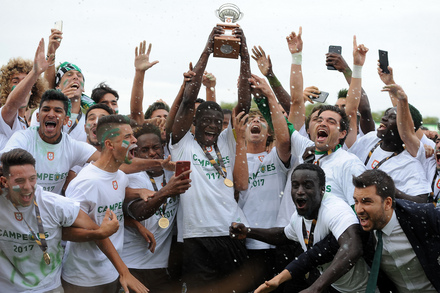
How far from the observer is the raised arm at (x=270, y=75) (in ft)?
22.5

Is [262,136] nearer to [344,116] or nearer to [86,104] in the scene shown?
[344,116]

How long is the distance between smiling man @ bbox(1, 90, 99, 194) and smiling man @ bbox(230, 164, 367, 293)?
95.1 inches

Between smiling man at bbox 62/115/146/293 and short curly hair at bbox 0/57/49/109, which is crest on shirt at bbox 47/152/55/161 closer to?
smiling man at bbox 62/115/146/293

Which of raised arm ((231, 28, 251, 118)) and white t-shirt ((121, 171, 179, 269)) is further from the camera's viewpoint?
raised arm ((231, 28, 251, 118))

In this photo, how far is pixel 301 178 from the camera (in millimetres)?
5055

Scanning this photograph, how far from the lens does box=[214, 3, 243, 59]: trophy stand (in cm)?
612

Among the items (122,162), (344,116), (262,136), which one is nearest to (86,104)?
(122,162)

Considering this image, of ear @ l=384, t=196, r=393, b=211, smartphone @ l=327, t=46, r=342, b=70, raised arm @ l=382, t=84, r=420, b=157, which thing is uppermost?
smartphone @ l=327, t=46, r=342, b=70

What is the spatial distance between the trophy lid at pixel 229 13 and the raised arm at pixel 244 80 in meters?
0.31

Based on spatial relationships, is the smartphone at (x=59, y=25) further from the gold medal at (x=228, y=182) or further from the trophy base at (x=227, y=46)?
the gold medal at (x=228, y=182)

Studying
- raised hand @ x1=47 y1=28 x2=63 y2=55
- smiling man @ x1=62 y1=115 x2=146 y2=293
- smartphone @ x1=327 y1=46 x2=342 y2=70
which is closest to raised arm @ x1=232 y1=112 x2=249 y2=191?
smiling man @ x1=62 y1=115 x2=146 y2=293

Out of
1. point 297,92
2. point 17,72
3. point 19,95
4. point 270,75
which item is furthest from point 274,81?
point 17,72

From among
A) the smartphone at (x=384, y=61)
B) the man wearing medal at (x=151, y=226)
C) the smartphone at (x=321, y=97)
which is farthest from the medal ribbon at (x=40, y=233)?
the smartphone at (x=384, y=61)

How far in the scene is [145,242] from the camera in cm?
579
